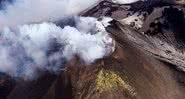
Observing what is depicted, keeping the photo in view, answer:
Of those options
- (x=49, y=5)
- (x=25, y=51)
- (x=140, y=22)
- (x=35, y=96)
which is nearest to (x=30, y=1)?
(x=49, y=5)

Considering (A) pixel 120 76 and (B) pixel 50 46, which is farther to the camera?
(B) pixel 50 46

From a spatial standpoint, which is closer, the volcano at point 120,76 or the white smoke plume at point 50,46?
the volcano at point 120,76

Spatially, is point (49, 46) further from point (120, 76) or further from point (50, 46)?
point (120, 76)

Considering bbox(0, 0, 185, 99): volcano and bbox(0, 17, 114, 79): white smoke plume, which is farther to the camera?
bbox(0, 17, 114, 79): white smoke plume

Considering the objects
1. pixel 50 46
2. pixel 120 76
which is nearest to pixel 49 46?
pixel 50 46
